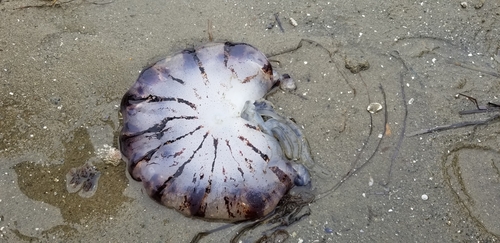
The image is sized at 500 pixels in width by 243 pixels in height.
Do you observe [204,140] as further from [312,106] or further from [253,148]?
Answer: [312,106]

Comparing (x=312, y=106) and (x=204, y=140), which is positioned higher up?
(x=204, y=140)

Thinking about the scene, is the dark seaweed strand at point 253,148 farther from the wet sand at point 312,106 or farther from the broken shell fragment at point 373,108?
the broken shell fragment at point 373,108

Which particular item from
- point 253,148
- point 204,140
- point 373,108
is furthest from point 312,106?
point 204,140

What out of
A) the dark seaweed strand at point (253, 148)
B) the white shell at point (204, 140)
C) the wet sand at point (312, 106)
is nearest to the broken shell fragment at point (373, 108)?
the wet sand at point (312, 106)

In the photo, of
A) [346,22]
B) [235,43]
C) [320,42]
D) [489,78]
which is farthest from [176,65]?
[489,78]

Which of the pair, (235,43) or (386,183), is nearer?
(386,183)

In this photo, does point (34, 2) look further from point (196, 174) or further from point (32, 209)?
point (196, 174)

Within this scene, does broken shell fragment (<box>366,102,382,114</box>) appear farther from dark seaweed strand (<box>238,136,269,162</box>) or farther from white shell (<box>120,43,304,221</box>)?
dark seaweed strand (<box>238,136,269,162</box>)

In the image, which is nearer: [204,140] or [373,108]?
[204,140]
